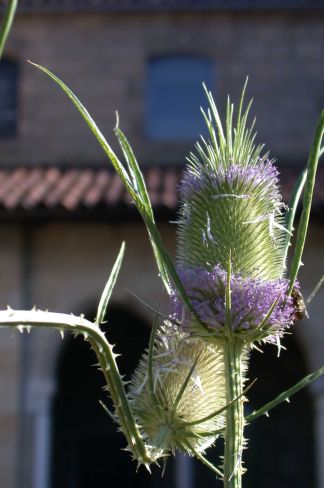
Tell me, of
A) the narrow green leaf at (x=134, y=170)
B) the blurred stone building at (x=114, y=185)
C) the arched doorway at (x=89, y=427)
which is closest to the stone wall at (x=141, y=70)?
the blurred stone building at (x=114, y=185)

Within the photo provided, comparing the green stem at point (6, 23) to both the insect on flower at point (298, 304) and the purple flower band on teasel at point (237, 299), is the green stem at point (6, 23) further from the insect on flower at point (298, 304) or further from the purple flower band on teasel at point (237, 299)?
the insect on flower at point (298, 304)

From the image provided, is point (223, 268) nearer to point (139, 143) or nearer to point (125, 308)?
point (125, 308)

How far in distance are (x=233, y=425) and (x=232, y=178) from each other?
302 mm

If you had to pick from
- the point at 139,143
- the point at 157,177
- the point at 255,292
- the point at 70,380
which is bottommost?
the point at 255,292

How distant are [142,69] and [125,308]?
131 inches

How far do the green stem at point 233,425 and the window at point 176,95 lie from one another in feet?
36.8

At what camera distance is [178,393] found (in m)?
1.27

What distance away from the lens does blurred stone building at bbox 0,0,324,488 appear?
10.5 meters

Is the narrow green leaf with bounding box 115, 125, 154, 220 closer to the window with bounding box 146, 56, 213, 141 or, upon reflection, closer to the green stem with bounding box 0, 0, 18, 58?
the green stem with bounding box 0, 0, 18, 58

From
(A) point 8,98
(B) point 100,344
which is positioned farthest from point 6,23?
(A) point 8,98

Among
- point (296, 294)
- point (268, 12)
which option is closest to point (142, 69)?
point (268, 12)

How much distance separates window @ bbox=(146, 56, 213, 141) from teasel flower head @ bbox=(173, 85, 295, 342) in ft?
36.3

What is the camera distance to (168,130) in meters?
12.4

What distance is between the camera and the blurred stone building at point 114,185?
34.3 feet
